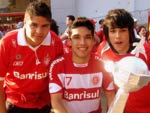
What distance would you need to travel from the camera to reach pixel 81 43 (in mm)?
2391

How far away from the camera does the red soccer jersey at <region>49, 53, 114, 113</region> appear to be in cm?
241

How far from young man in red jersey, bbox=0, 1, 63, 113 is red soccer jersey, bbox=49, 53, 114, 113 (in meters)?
0.20

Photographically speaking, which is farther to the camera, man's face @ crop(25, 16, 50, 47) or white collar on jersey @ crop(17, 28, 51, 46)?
white collar on jersey @ crop(17, 28, 51, 46)

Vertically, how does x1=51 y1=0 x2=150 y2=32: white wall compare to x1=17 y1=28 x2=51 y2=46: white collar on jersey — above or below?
below

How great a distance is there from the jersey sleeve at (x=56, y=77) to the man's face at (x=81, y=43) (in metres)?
0.12

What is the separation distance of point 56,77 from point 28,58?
1.08ft

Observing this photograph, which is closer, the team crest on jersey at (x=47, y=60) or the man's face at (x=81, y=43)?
the man's face at (x=81, y=43)

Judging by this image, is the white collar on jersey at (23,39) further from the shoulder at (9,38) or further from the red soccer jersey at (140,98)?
the red soccer jersey at (140,98)

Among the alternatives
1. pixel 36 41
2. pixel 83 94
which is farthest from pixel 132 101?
pixel 36 41

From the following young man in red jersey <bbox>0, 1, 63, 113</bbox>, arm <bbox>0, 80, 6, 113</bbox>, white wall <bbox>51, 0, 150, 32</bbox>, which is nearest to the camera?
young man in red jersey <bbox>0, 1, 63, 113</bbox>

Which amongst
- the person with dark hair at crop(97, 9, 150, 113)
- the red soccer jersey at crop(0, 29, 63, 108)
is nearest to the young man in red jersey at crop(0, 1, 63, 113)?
the red soccer jersey at crop(0, 29, 63, 108)

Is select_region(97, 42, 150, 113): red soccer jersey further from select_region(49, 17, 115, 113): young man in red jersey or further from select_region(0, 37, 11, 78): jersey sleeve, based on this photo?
select_region(0, 37, 11, 78): jersey sleeve

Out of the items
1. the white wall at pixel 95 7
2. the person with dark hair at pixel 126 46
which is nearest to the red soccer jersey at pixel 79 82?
A: the person with dark hair at pixel 126 46

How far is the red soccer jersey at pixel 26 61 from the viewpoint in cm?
262
